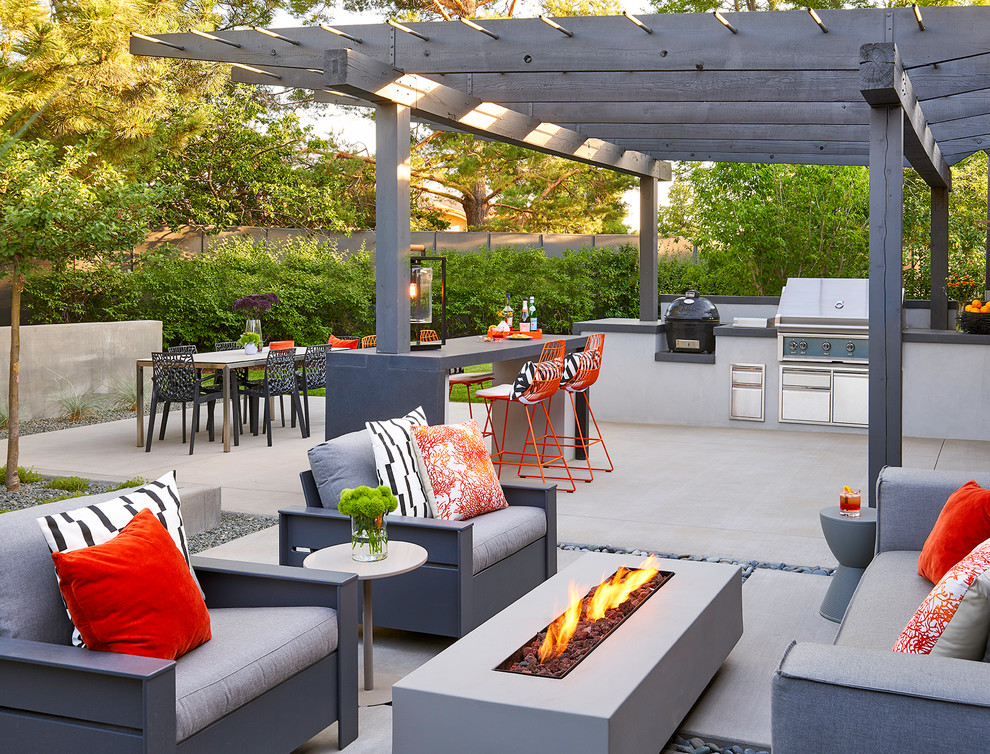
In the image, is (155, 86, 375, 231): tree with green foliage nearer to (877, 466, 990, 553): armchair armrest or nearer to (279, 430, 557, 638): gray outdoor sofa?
(279, 430, 557, 638): gray outdoor sofa

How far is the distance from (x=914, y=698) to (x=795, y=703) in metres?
0.22

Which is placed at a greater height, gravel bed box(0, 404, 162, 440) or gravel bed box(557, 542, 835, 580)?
gravel bed box(0, 404, 162, 440)

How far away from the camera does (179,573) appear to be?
2.60 meters

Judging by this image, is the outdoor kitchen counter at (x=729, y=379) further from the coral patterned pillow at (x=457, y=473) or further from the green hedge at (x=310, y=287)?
the coral patterned pillow at (x=457, y=473)

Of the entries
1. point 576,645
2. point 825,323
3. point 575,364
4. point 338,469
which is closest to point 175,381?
point 575,364

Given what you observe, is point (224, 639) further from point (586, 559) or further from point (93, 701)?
point (586, 559)

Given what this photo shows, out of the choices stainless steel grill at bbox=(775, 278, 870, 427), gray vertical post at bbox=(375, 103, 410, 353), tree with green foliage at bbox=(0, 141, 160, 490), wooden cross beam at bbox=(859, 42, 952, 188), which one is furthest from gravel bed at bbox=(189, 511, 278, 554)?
stainless steel grill at bbox=(775, 278, 870, 427)

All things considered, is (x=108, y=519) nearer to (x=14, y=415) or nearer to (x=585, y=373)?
(x=14, y=415)

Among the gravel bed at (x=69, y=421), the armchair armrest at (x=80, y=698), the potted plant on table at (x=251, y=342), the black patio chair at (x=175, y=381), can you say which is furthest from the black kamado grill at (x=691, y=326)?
the armchair armrest at (x=80, y=698)

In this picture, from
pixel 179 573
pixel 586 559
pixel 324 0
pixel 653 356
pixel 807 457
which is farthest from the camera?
pixel 324 0

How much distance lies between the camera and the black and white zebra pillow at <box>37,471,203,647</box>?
8.19 ft

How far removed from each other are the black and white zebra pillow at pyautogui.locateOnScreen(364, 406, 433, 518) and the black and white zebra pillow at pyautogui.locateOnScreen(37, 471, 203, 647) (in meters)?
1.10

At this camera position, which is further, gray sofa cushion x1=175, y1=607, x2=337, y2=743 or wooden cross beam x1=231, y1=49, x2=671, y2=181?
wooden cross beam x1=231, y1=49, x2=671, y2=181

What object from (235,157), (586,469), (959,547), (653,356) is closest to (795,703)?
(959,547)
